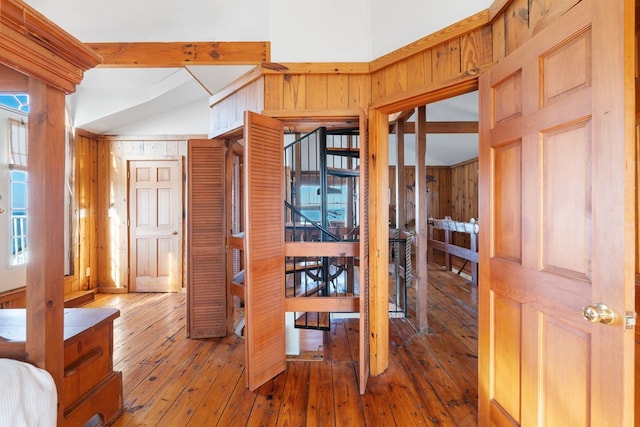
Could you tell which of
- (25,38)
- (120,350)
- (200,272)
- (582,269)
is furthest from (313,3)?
(120,350)

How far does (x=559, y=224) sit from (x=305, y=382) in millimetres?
1837

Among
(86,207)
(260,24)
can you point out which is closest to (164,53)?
(260,24)

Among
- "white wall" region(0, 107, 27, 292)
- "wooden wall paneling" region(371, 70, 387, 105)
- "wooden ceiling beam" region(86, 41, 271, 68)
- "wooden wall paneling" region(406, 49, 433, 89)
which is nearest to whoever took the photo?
"wooden wall paneling" region(406, 49, 433, 89)

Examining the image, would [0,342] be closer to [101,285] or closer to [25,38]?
[25,38]

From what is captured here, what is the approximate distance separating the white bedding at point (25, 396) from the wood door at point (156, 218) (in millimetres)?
3272

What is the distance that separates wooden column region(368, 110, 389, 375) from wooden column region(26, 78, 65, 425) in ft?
5.69

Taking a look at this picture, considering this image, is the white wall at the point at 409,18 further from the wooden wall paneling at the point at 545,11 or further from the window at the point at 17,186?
the window at the point at 17,186

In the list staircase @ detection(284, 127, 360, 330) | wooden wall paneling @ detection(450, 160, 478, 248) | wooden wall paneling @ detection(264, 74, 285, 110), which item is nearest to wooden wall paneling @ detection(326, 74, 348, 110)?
wooden wall paneling @ detection(264, 74, 285, 110)

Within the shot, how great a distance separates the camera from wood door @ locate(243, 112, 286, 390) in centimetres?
196

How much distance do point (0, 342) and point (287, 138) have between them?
4604mm

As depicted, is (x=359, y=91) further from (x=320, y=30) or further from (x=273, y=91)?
(x=273, y=91)

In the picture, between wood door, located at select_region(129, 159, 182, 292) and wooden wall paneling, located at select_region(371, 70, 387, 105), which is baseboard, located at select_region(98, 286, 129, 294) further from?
wooden wall paneling, located at select_region(371, 70, 387, 105)

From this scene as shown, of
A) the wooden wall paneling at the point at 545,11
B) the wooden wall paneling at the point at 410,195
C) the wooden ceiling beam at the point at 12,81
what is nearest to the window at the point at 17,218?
the wooden ceiling beam at the point at 12,81

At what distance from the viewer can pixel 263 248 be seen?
2.07 m
